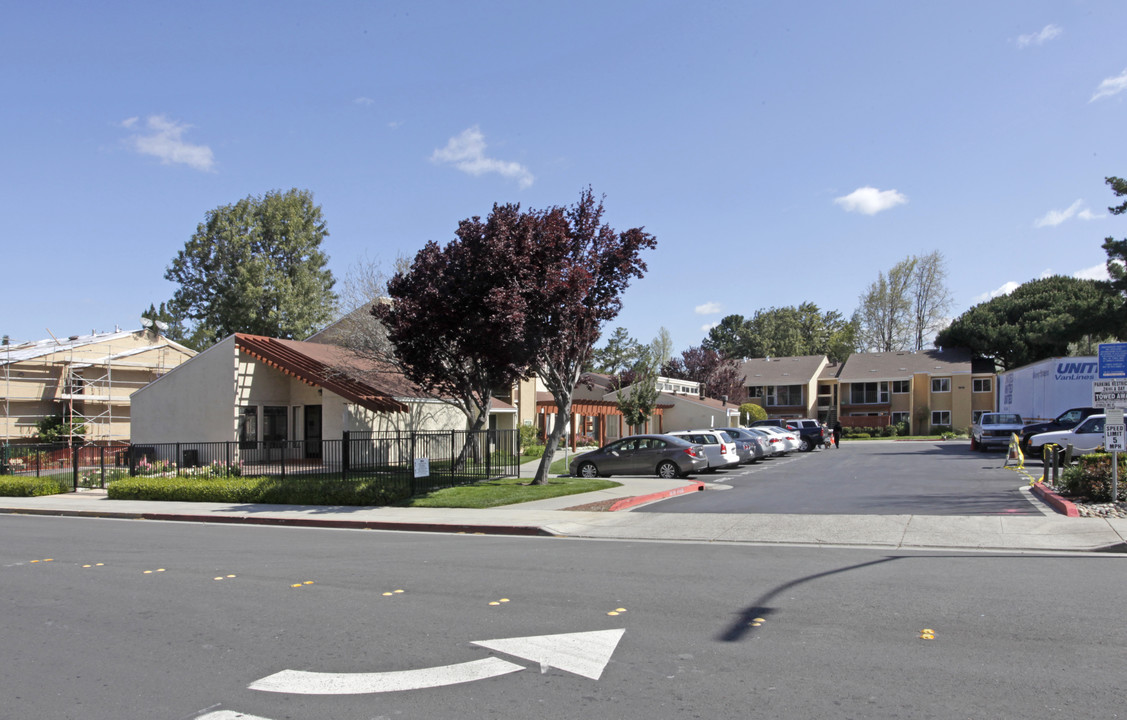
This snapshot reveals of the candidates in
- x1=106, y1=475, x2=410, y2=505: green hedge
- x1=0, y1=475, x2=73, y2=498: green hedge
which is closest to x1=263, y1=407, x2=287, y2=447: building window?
x1=0, y1=475, x2=73, y2=498: green hedge

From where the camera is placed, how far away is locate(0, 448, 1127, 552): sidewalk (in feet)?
37.2

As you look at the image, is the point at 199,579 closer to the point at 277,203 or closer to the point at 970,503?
the point at 970,503

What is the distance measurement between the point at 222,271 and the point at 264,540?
42375mm

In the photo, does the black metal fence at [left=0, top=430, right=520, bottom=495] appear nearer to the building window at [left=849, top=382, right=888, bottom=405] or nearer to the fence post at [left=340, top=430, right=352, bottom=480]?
the fence post at [left=340, top=430, right=352, bottom=480]

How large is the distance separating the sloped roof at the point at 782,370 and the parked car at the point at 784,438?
1300 inches

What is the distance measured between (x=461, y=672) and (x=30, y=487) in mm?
22148

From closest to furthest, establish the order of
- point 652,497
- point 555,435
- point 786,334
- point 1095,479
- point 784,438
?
point 1095,479 → point 652,497 → point 555,435 → point 784,438 → point 786,334

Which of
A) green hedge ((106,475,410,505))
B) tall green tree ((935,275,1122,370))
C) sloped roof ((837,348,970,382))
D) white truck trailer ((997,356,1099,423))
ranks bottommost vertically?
green hedge ((106,475,410,505))

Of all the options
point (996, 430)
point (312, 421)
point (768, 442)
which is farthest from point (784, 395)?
point (312, 421)

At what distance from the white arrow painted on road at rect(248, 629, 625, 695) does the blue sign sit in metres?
12.4

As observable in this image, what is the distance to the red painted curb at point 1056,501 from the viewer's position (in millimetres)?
13273

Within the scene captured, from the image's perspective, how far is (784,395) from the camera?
68062 mm

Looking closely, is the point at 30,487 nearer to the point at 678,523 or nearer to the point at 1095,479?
the point at 678,523

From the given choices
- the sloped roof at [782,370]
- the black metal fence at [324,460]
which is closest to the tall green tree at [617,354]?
the sloped roof at [782,370]
